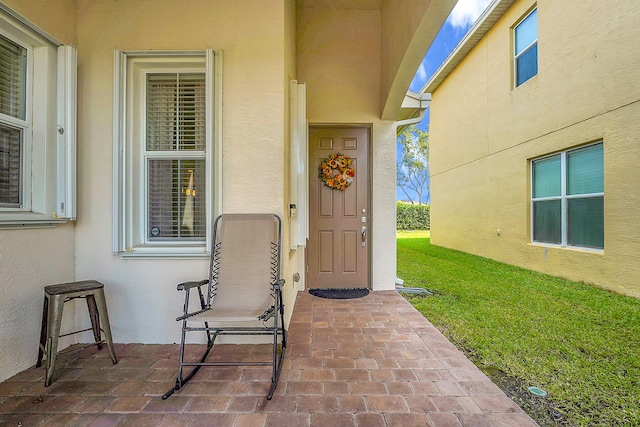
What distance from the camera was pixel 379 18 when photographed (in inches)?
161

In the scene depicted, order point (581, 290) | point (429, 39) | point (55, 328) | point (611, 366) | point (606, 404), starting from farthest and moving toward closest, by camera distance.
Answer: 1. point (581, 290)
2. point (429, 39)
3. point (611, 366)
4. point (55, 328)
5. point (606, 404)

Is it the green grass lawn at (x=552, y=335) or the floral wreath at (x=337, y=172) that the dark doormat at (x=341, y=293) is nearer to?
the green grass lawn at (x=552, y=335)

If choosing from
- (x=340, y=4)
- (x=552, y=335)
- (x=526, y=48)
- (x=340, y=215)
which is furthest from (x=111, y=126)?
(x=526, y=48)

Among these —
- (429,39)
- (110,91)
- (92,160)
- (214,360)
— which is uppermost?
(429,39)

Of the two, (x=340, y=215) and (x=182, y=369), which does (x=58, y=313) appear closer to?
(x=182, y=369)

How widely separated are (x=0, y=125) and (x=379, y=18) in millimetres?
4260

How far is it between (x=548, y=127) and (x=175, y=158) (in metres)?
5.81

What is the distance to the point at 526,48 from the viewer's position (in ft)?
18.2

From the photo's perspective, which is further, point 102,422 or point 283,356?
point 283,356

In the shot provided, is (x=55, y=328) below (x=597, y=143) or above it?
below

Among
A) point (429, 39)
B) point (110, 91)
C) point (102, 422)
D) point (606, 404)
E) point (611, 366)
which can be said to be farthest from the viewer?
point (429, 39)

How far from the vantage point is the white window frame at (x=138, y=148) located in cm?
239

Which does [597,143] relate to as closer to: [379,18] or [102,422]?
[379,18]

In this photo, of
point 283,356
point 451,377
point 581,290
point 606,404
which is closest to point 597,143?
point 581,290
